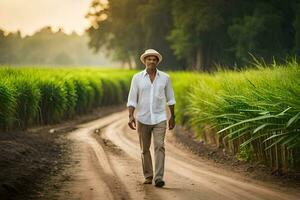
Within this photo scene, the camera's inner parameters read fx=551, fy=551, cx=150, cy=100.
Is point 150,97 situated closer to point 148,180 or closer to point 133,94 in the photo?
point 133,94

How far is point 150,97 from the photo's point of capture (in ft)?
28.9

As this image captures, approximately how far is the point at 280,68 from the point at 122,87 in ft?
88.9

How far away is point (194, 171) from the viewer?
1048 centimetres

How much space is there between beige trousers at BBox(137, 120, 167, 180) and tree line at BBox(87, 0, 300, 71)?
28995mm

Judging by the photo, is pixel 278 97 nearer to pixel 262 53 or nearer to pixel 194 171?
pixel 194 171

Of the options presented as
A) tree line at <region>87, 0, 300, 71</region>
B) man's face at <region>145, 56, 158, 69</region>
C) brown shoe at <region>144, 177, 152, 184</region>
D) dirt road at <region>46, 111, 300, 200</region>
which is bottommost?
dirt road at <region>46, 111, 300, 200</region>

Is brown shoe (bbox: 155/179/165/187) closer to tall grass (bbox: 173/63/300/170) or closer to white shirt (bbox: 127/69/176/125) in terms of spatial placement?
white shirt (bbox: 127/69/176/125)

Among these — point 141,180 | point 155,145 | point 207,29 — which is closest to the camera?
point 155,145

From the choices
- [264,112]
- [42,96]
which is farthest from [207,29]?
[264,112]

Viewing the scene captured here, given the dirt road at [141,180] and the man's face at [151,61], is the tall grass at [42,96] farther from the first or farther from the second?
the man's face at [151,61]

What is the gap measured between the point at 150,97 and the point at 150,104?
114mm

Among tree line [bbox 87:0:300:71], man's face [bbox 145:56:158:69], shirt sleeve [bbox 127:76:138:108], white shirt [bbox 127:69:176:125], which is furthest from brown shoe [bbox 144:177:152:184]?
tree line [bbox 87:0:300:71]

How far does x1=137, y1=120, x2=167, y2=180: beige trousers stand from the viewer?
8633 millimetres

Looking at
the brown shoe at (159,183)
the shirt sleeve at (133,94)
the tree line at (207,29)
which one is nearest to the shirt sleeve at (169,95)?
the shirt sleeve at (133,94)
